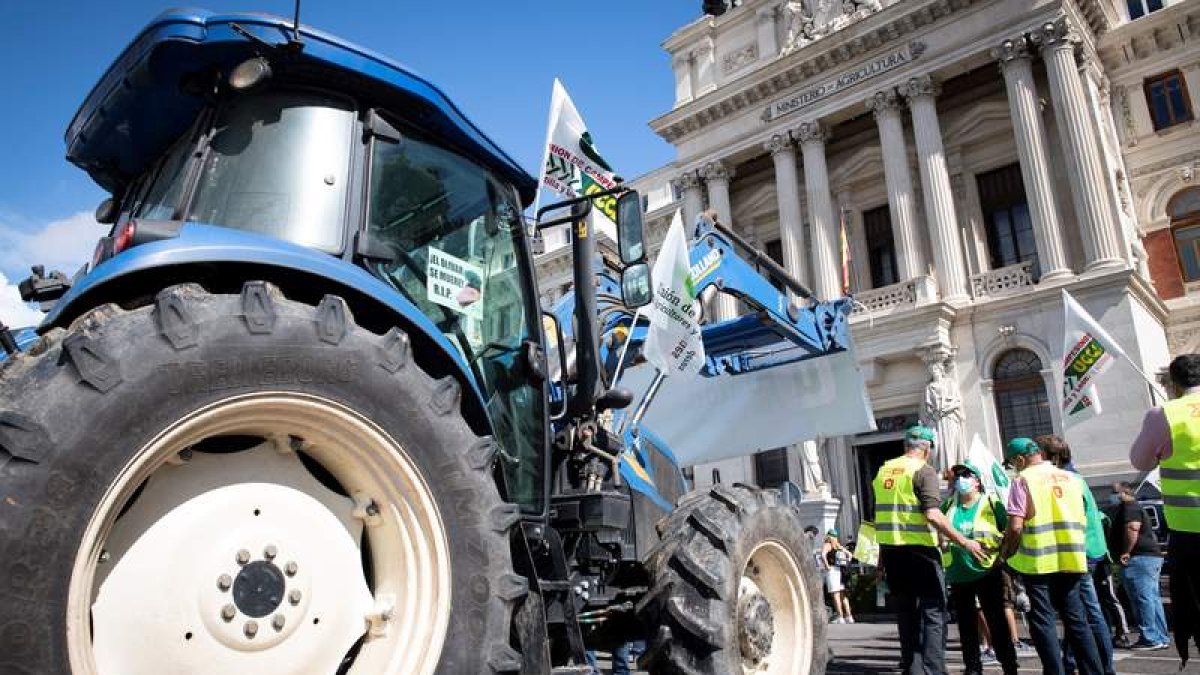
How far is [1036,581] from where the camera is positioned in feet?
17.8

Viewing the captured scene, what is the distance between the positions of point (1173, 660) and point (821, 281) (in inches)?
655

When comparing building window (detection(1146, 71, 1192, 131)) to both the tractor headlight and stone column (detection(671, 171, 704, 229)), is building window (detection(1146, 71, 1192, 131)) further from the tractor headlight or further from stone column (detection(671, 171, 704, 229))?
the tractor headlight

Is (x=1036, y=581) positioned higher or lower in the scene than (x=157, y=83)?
lower

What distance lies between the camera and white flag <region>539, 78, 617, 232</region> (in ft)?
15.2

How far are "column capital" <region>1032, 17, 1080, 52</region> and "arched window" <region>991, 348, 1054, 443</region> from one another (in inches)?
300

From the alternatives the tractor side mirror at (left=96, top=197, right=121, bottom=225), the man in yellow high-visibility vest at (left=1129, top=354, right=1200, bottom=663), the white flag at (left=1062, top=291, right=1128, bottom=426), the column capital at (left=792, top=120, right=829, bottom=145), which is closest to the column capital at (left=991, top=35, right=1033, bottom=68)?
the column capital at (left=792, top=120, right=829, bottom=145)

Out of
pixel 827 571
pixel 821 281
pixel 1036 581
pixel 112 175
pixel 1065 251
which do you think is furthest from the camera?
pixel 821 281

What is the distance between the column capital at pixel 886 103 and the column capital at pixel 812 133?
5.70 feet

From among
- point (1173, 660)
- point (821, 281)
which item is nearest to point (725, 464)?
point (821, 281)

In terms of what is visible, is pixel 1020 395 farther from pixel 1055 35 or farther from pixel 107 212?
pixel 107 212

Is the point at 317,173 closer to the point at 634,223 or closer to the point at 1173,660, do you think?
the point at 634,223

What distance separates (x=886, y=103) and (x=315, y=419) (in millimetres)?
23028

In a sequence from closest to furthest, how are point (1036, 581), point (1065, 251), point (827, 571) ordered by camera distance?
point (1036, 581), point (827, 571), point (1065, 251)

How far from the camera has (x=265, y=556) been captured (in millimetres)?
2088
